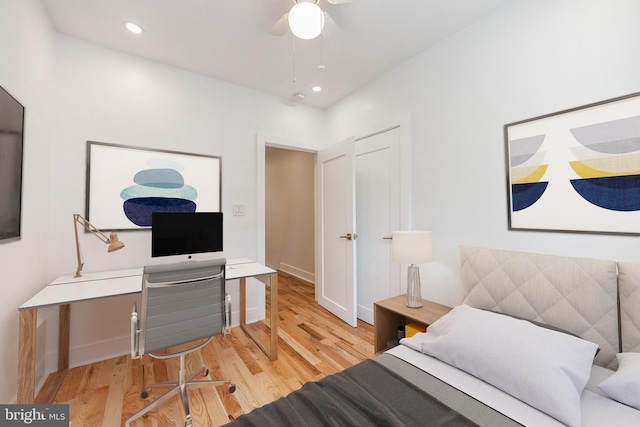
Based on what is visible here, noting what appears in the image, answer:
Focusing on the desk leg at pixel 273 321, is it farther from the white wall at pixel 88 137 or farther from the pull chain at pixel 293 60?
the pull chain at pixel 293 60

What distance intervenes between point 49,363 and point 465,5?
4102 mm

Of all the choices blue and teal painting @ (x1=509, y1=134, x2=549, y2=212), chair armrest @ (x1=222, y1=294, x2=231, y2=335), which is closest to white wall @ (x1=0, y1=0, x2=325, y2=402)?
chair armrest @ (x1=222, y1=294, x2=231, y2=335)

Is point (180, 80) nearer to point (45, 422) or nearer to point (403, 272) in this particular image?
point (45, 422)

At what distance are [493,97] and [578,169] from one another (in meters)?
0.74

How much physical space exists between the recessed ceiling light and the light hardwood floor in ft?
8.97

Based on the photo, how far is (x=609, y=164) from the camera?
1.44 meters

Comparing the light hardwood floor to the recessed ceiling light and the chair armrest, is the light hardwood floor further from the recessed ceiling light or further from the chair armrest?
the recessed ceiling light

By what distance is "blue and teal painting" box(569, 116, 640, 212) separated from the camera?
1369 millimetres

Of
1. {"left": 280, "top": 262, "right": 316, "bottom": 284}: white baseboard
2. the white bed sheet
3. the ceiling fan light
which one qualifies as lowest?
{"left": 280, "top": 262, "right": 316, "bottom": 284}: white baseboard

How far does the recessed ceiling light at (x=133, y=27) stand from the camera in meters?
2.05

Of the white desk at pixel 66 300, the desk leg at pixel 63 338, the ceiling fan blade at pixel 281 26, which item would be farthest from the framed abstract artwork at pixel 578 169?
the desk leg at pixel 63 338

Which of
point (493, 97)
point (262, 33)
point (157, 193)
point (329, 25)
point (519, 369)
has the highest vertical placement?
point (262, 33)

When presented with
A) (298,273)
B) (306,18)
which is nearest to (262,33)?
(306,18)

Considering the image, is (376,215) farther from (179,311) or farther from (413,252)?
(179,311)
